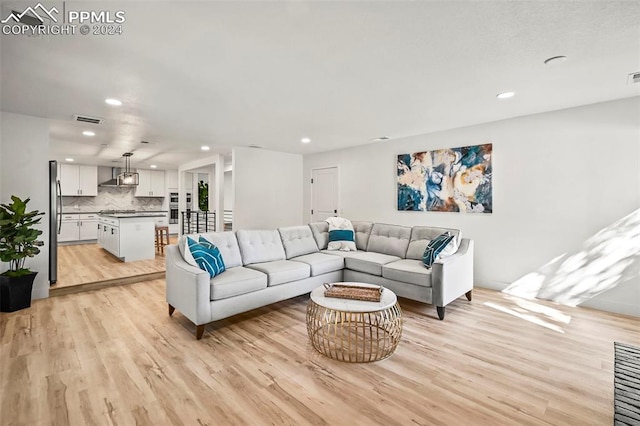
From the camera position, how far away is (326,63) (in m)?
2.38

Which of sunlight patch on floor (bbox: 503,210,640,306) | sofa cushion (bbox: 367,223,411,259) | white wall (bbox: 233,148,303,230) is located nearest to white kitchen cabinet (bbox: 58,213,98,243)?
white wall (bbox: 233,148,303,230)

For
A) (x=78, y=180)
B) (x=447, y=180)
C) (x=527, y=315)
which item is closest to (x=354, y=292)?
(x=527, y=315)

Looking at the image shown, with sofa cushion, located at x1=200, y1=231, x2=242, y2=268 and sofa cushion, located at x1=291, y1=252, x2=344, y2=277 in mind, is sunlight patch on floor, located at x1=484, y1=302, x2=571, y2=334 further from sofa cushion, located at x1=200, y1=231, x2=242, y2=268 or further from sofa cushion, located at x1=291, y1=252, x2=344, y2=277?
sofa cushion, located at x1=200, y1=231, x2=242, y2=268

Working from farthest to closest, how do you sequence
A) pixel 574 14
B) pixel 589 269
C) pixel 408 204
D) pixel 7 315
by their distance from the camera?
pixel 408 204, pixel 589 269, pixel 7 315, pixel 574 14

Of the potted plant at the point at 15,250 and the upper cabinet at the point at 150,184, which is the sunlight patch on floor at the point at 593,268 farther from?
the upper cabinet at the point at 150,184

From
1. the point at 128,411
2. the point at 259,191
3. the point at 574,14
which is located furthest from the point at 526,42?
the point at 259,191

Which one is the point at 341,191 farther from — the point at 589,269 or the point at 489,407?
the point at 489,407

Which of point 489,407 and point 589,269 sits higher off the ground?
point 589,269

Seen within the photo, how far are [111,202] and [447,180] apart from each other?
374 inches

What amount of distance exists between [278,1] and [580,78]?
2873 millimetres

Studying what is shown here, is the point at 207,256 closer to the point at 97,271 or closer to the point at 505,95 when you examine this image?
the point at 97,271

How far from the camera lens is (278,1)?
164 cm

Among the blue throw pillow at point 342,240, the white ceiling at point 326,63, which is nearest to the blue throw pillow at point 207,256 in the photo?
the white ceiling at point 326,63

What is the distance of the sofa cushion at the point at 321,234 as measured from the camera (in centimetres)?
466
